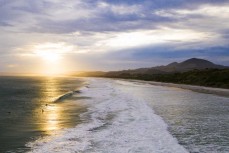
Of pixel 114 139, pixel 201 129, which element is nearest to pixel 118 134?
pixel 114 139

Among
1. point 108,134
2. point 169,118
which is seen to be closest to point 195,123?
point 169,118

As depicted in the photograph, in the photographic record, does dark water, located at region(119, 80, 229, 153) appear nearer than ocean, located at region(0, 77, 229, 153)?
No

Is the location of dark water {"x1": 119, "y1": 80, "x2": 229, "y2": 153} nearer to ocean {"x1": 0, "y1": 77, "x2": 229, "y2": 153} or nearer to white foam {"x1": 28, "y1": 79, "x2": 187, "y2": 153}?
ocean {"x1": 0, "y1": 77, "x2": 229, "y2": 153}

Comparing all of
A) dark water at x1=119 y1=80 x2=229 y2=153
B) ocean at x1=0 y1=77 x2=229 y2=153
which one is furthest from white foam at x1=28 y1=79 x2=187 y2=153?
dark water at x1=119 y1=80 x2=229 y2=153

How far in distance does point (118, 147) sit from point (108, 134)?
2724 mm

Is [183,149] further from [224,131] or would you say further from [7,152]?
[7,152]

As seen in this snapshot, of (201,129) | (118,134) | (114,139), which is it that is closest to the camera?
(114,139)

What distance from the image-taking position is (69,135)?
15.4 metres

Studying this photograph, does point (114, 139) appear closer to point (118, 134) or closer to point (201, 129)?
point (118, 134)

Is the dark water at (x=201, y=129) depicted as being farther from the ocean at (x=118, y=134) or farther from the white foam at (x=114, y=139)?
the white foam at (x=114, y=139)

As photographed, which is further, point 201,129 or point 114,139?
point 201,129

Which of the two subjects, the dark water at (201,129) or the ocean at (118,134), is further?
the dark water at (201,129)

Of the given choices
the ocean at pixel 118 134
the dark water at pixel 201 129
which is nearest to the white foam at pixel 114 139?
the ocean at pixel 118 134

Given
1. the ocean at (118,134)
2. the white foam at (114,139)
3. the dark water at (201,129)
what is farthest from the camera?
the dark water at (201,129)
